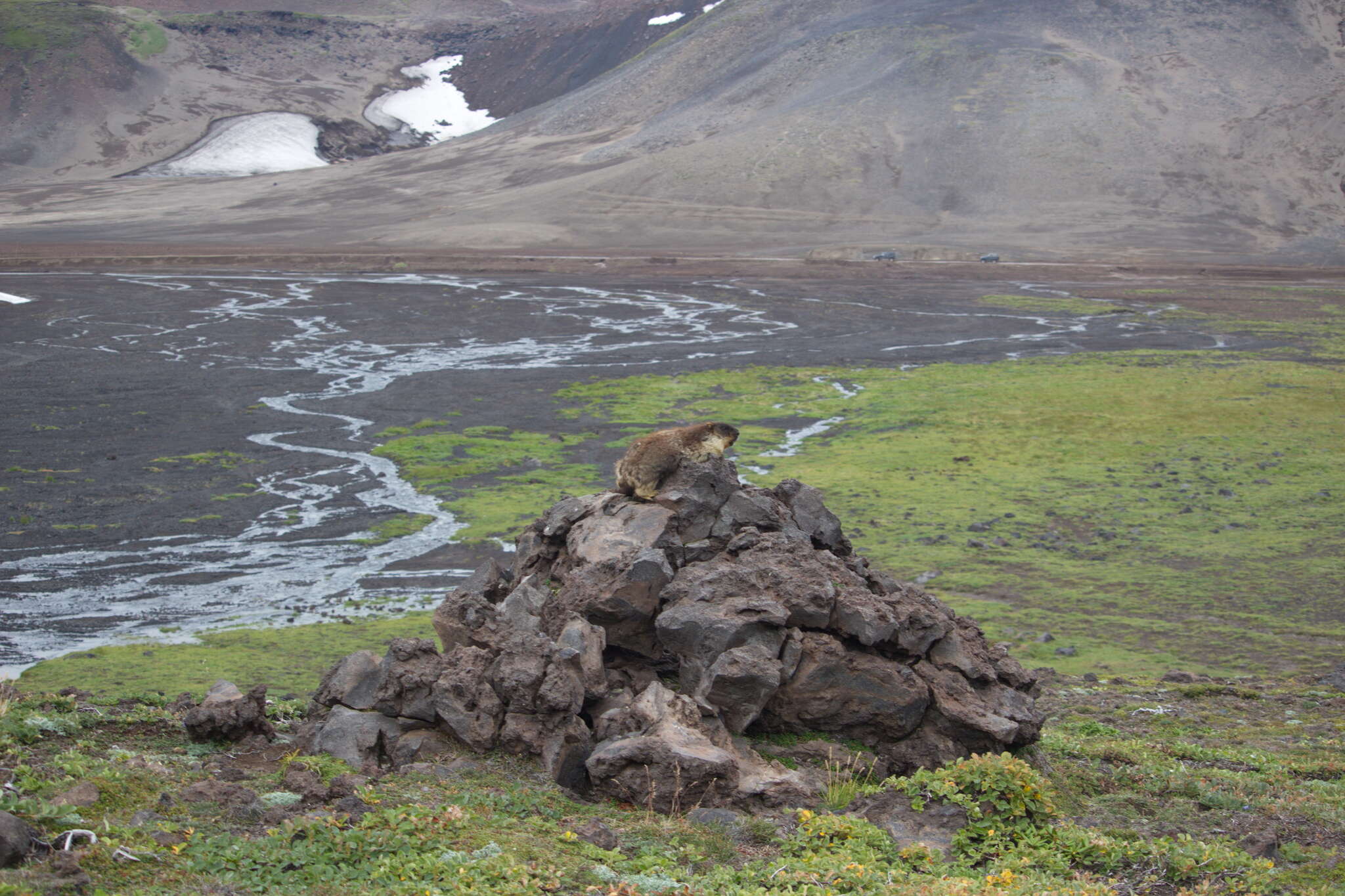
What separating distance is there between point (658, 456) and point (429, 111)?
172 meters

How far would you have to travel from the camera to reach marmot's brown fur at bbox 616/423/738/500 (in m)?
11.9

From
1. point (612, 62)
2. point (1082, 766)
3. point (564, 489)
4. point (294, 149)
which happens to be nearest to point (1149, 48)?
point (612, 62)

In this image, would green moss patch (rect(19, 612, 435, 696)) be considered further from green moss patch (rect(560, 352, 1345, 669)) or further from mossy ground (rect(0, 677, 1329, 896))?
green moss patch (rect(560, 352, 1345, 669))

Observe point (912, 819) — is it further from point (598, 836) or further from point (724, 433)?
point (724, 433)

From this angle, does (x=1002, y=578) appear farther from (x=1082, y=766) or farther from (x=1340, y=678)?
(x=1082, y=766)

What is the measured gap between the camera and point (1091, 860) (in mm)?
8086

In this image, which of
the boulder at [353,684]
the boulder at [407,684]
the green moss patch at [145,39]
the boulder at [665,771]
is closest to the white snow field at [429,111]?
the green moss patch at [145,39]

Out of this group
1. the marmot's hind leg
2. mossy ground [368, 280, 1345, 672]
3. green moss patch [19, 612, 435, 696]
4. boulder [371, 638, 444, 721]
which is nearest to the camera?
boulder [371, 638, 444, 721]

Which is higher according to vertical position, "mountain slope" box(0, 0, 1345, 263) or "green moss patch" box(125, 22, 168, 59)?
"green moss patch" box(125, 22, 168, 59)

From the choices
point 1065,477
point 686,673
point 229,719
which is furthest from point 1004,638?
point 1065,477

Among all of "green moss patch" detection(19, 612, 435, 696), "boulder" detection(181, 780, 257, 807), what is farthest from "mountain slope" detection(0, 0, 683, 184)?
"boulder" detection(181, 780, 257, 807)

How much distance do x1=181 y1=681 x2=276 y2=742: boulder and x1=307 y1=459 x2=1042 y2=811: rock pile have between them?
1.62 feet

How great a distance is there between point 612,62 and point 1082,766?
17988 cm

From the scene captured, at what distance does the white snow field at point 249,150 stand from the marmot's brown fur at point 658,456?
136 m
